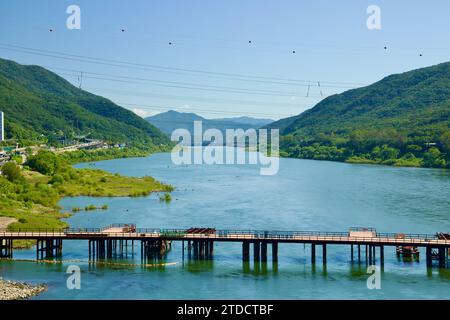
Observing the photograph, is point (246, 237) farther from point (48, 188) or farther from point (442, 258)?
point (48, 188)

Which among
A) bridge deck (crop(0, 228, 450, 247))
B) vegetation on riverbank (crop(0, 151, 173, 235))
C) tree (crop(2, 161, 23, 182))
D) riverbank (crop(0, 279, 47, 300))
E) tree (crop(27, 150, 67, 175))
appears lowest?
riverbank (crop(0, 279, 47, 300))

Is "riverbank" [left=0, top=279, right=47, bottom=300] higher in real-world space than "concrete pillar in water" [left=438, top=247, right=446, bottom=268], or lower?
lower

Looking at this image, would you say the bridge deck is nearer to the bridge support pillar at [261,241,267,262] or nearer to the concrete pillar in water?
the bridge support pillar at [261,241,267,262]

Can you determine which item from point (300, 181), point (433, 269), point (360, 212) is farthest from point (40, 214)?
point (300, 181)

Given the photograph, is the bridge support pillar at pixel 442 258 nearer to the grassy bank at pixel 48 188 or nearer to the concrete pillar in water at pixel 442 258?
the concrete pillar in water at pixel 442 258

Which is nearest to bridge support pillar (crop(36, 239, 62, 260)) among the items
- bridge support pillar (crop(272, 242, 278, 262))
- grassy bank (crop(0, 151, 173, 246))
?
grassy bank (crop(0, 151, 173, 246))

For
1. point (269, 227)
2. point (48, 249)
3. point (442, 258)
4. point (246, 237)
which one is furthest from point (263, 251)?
point (48, 249)

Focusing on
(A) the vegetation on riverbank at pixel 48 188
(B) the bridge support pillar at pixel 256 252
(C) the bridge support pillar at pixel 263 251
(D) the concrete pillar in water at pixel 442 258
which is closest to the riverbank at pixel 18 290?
(A) the vegetation on riverbank at pixel 48 188
